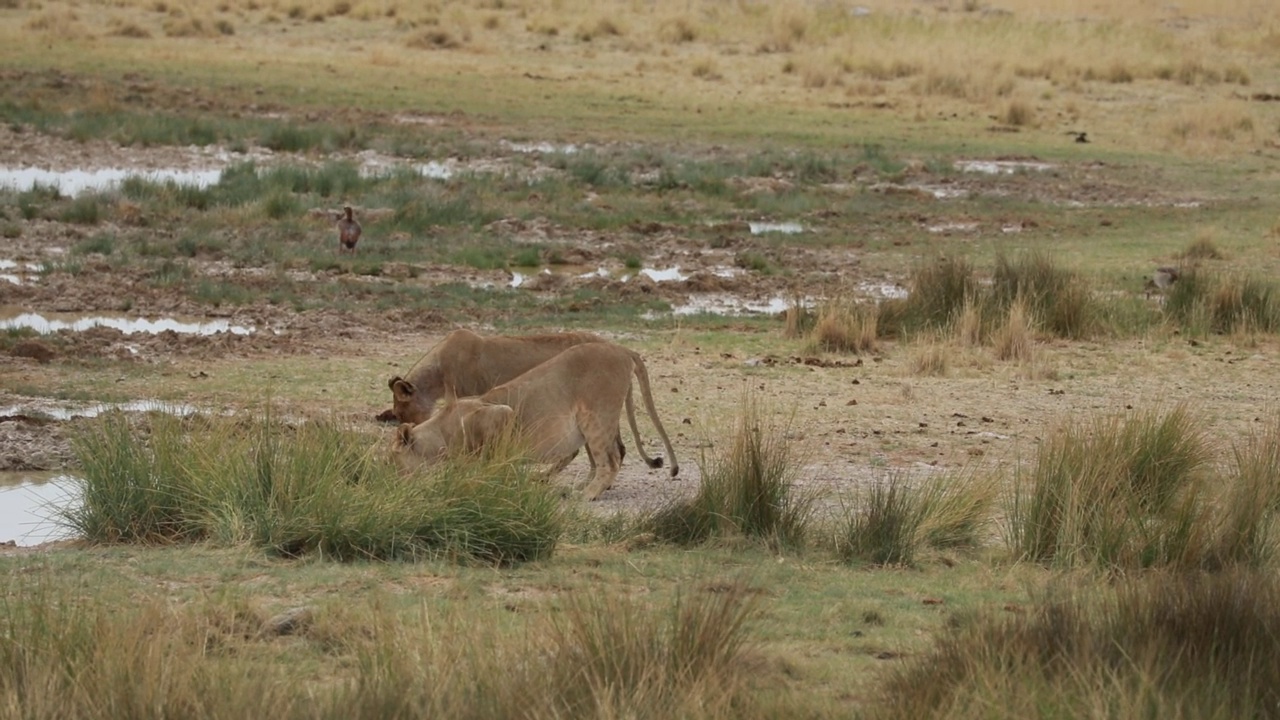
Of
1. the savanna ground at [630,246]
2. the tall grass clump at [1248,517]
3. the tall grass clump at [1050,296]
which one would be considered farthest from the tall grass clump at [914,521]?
the tall grass clump at [1050,296]

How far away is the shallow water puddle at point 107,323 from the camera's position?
15109 millimetres

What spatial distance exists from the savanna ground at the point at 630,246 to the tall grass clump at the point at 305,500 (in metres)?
0.22

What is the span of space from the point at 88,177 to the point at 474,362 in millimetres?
13645

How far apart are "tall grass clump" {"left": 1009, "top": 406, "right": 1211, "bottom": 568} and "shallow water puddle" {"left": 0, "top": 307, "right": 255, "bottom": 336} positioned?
7947mm

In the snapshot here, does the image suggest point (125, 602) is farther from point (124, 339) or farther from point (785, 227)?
point (785, 227)

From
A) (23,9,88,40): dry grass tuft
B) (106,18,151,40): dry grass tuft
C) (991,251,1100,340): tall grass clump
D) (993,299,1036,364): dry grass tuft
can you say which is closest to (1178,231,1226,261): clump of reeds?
(991,251,1100,340): tall grass clump

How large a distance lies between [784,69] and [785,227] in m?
18.9

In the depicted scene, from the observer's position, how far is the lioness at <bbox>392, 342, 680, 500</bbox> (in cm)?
1018

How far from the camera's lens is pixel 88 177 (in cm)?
2355

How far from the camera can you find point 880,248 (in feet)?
70.7

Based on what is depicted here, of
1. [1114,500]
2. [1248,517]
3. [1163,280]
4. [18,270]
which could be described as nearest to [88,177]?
[18,270]

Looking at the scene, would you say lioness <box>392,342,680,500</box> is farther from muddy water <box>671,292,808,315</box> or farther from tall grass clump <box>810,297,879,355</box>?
muddy water <box>671,292,808,315</box>

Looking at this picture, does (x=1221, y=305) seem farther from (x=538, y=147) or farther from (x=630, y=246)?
(x=538, y=147)

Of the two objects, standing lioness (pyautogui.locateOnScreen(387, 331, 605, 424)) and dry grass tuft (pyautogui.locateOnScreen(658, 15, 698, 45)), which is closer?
standing lioness (pyautogui.locateOnScreen(387, 331, 605, 424))
